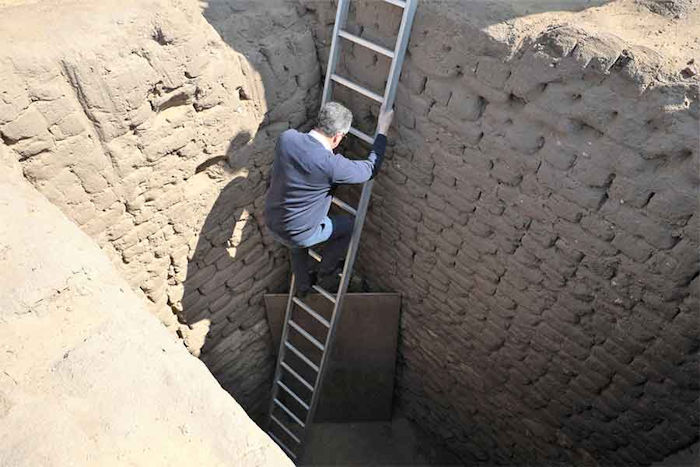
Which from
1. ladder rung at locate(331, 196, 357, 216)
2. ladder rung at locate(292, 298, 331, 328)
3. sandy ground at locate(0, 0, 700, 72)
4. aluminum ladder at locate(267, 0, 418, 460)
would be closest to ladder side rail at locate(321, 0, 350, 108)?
aluminum ladder at locate(267, 0, 418, 460)

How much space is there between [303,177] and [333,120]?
37 centimetres

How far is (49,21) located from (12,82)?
448mm

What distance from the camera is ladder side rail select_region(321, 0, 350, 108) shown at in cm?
345

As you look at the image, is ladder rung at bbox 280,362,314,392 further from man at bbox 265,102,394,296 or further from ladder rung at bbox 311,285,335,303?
man at bbox 265,102,394,296

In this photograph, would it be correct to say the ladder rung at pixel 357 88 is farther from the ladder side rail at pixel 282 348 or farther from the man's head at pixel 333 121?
the ladder side rail at pixel 282 348

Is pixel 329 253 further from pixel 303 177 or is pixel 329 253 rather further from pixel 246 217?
pixel 303 177

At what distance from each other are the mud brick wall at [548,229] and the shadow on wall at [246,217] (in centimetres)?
30

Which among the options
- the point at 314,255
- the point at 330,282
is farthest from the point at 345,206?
the point at 330,282

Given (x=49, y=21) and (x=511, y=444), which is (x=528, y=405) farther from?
(x=49, y=21)

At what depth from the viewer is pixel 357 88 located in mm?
3580

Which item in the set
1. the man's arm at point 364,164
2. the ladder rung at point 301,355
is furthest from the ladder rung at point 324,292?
the man's arm at point 364,164

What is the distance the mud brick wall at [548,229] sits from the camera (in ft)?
9.09

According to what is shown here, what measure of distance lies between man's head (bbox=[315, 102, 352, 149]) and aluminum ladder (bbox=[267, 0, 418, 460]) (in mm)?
252

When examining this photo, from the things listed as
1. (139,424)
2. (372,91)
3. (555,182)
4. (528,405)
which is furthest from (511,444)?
(139,424)
